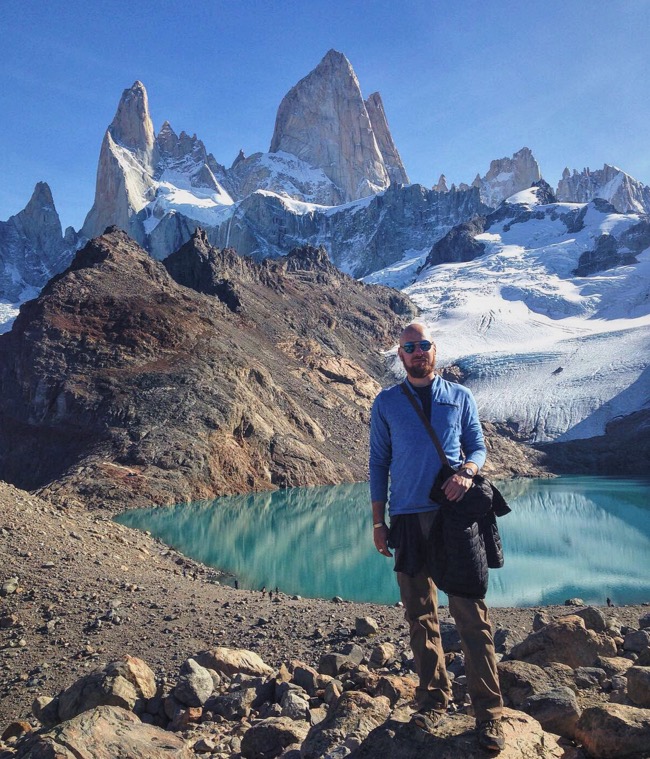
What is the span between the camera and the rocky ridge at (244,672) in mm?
3717

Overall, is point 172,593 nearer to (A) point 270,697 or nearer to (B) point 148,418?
(A) point 270,697

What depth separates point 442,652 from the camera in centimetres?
405

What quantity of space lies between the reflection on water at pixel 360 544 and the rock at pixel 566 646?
9.35 meters

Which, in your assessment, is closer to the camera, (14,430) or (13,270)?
(14,430)

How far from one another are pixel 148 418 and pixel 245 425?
25.6 ft

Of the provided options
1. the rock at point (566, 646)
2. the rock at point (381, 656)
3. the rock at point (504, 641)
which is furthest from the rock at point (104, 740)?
the rock at point (504, 641)

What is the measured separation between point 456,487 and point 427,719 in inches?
53.4

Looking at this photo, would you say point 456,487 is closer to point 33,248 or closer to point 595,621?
point 595,621

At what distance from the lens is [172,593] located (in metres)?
11.7

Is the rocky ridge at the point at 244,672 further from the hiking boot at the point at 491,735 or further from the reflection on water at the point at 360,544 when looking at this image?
the reflection on water at the point at 360,544

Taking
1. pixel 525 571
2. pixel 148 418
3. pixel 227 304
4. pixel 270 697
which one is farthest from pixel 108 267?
pixel 270 697

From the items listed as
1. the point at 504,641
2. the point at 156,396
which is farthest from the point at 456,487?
the point at 156,396

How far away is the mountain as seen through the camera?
292 ft

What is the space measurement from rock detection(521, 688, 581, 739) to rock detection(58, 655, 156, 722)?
330 cm
